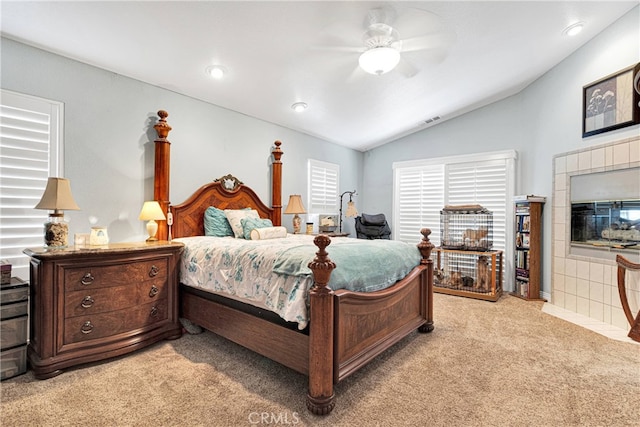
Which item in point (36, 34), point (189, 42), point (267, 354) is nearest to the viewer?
point (267, 354)

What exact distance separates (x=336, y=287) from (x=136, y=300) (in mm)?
1725

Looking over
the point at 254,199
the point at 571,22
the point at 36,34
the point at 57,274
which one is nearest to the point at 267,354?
the point at 57,274

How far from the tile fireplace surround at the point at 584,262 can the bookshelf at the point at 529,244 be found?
0.68ft

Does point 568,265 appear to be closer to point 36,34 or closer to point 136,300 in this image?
point 136,300

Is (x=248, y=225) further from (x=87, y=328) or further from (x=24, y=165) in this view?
(x=24, y=165)

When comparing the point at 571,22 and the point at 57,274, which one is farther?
the point at 571,22

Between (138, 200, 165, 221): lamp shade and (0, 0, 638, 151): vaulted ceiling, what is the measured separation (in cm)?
130

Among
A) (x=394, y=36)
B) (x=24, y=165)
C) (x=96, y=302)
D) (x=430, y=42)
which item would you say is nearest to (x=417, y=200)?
(x=430, y=42)

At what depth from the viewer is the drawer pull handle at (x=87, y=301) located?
2224 mm

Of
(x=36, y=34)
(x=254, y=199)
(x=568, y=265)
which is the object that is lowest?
(x=568, y=265)

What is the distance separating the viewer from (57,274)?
211 centimetres

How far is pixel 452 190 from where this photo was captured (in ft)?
16.7

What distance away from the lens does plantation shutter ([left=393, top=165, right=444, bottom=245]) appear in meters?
5.32

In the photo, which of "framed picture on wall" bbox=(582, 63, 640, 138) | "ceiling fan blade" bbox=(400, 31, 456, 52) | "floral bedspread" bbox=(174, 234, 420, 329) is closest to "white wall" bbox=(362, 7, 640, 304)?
"framed picture on wall" bbox=(582, 63, 640, 138)
